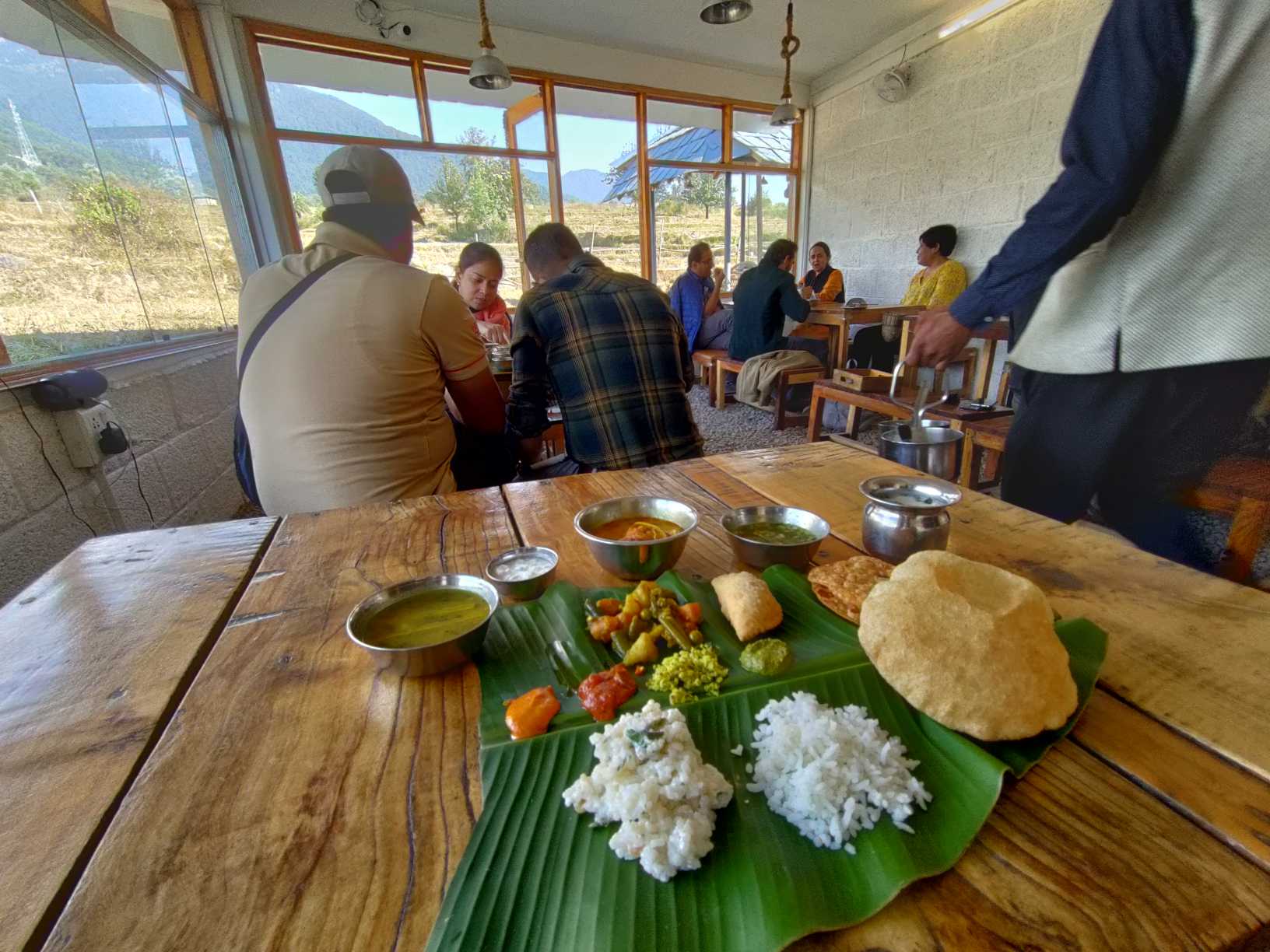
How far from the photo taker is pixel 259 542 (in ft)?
4.01

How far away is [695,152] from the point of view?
302 inches

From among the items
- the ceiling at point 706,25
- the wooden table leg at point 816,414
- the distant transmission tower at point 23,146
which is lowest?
the wooden table leg at point 816,414

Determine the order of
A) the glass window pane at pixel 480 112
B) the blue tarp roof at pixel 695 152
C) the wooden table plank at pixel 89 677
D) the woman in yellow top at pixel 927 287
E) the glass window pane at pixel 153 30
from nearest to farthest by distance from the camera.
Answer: the wooden table plank at pixel 89 677 → the glass window pane at pixel 153 30 → the woman in yellow top at pixel 927 287 → the glass window pane at pixel 480 112 → the blue tarp roof at pixel 695 152

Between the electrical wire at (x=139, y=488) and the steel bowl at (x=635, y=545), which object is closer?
the steel bowl at (x=635, y=545)

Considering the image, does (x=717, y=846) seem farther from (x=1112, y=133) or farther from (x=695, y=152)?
(x=695, y=152)

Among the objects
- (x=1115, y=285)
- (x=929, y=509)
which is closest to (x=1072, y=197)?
(x=1115, y=285)

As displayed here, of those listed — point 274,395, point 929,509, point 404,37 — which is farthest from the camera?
point 404,37

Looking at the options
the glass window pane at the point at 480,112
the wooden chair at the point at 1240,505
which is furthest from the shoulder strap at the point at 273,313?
the glass window pane at the point at 480,112

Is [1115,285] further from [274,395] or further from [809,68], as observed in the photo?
[809,68]

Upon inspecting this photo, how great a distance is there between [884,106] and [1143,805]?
8.35m

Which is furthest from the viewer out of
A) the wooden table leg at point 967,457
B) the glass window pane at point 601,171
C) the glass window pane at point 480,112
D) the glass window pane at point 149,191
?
the glass window pane at point 601,171

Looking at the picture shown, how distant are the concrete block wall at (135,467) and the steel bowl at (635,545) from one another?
1791 mm

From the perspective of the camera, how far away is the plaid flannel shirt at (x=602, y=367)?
6.79 ft

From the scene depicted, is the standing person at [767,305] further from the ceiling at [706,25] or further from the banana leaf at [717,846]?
the banana leaf at [717,846]
